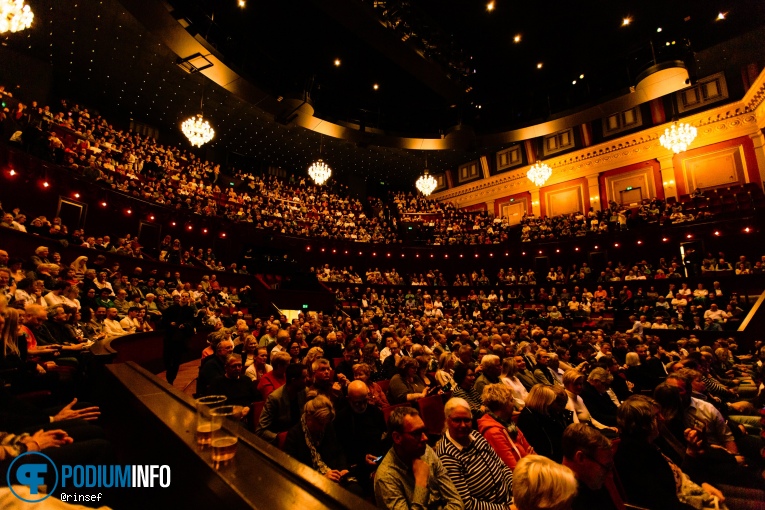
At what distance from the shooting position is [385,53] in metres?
9.97

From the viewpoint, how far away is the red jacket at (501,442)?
2.21 metres

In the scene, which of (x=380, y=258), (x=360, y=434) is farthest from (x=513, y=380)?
(x=380, y=258)

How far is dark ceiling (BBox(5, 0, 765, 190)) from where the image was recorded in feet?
30.9

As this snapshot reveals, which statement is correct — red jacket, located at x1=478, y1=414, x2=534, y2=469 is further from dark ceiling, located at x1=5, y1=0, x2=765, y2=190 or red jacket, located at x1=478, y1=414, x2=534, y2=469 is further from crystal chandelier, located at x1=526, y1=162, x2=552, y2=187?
crystal chandelier, located at x1=526, y1=162, x2=552, y2=187

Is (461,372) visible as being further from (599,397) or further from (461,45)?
(461,45)

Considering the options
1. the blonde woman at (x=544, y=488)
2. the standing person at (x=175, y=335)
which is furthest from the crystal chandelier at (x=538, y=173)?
the blonde woman at (x=544, y=488)

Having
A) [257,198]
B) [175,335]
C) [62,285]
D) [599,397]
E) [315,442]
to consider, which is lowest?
[599,397]

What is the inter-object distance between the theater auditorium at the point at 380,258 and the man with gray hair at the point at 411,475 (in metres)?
0.01

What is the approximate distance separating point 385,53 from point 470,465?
10.4m

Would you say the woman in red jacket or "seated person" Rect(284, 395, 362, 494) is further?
the woman in red jacket

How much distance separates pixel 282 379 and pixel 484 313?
9890 mm

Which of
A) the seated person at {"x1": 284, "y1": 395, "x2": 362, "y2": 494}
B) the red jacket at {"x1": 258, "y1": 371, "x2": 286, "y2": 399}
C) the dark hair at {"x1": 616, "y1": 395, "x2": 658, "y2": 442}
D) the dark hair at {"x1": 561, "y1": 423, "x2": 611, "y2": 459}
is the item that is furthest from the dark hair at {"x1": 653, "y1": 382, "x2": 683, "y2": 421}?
the red jacket at {"x1": 258, "y1": 371, "x2": 286, "y2": 399}

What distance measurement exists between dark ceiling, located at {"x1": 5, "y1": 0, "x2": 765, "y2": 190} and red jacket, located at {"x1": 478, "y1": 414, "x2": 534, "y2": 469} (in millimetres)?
9156

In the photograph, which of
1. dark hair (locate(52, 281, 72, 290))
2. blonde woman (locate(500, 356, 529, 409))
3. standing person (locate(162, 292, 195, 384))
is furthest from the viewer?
dark hair (locate(52, 281, 72, 290))
